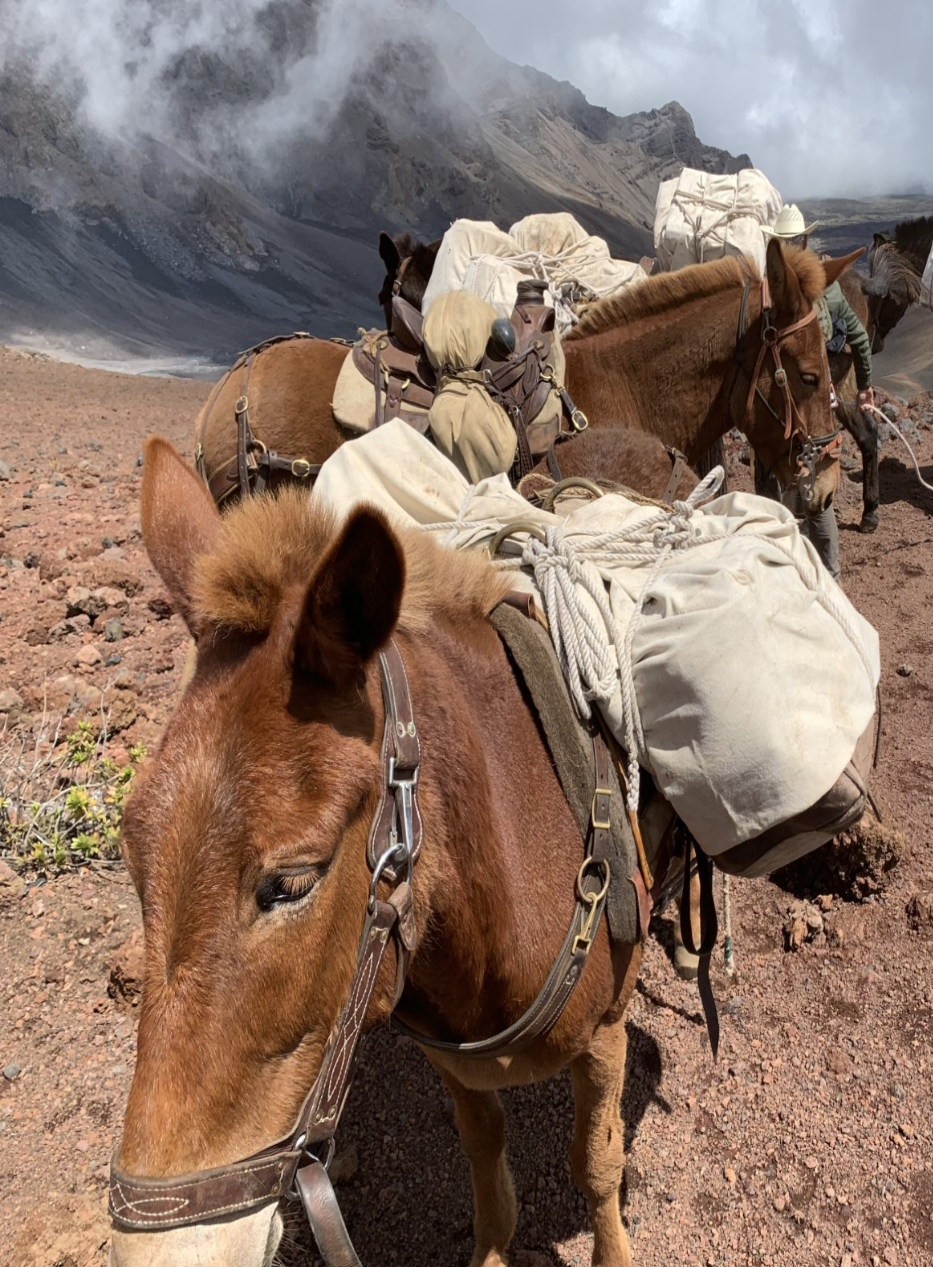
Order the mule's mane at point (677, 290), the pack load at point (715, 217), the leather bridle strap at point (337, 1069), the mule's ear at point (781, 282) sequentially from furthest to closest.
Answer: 1. the pack load at point (715, 217)
2. the mule's mane at point (677, 290)
3. the mule's ear at point (781, 282)
4. the leather bridle strap at point (337, 1069)

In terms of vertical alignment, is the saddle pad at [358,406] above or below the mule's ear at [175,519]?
below

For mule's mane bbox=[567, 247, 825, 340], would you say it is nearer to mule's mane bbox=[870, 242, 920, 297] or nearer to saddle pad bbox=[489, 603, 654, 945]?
saddle pad bbox=[489, 603, 654, 945]

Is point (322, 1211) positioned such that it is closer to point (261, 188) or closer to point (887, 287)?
point (887, 287)

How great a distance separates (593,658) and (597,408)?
319 centimetres

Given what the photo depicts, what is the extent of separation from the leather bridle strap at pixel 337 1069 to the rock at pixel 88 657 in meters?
3.88

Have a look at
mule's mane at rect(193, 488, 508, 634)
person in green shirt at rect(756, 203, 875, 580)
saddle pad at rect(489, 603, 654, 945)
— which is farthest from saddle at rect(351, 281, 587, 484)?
mule's mane at rect(193, 488, 508, 634)

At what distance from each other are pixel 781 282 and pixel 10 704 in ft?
15.1

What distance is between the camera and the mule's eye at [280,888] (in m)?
1.16

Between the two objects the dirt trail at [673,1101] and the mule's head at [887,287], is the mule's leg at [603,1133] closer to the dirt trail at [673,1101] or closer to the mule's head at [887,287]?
the dirt trail at [673,1101]

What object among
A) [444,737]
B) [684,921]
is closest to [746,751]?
[444,737]

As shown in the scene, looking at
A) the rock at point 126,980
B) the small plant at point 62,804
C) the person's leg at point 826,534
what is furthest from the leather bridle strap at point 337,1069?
the person's leg at point 826,534

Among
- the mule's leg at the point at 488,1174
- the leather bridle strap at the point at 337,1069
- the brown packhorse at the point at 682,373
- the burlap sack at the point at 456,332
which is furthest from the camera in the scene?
the brown packhorse at the point at 682,373

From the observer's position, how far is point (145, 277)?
32.5 meters

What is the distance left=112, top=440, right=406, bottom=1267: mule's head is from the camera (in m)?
1.13
